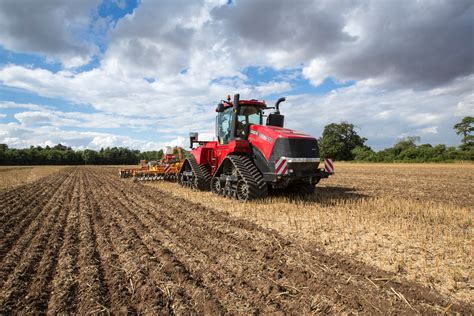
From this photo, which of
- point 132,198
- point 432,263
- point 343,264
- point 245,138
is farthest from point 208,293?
point 132,198

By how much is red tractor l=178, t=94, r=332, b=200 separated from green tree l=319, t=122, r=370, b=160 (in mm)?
56166

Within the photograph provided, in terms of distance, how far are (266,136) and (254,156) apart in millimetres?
895

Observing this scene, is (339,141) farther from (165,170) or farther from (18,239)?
(18,239)

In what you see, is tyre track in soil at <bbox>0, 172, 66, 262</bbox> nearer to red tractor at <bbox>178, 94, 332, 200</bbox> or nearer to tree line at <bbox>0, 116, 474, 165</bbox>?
red tractor at <bbox>178, 94, 332, 200</bbox>

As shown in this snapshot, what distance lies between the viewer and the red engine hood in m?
8.11

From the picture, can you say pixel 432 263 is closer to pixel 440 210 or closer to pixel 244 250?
pixel 244 250

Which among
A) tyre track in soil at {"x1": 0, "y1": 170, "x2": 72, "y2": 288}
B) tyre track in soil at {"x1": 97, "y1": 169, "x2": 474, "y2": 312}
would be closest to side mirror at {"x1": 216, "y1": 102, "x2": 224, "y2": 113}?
tyre track in soil at {"x1": 0, "y1": 170, "x2": 72, "y2": 288}

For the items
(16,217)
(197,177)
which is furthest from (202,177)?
(16,217)

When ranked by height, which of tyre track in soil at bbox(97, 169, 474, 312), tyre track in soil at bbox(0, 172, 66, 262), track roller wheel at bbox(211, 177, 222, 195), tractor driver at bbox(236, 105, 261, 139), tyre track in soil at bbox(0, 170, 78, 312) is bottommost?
tyre track in soil at bbox(97, 169, 474, 312)

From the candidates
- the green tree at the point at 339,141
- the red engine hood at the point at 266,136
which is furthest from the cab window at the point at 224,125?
the green tree at the point at 339,141

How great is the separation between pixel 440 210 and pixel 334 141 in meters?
60.6

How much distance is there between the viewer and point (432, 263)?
397 centimetres

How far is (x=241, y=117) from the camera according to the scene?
9648 millimetres

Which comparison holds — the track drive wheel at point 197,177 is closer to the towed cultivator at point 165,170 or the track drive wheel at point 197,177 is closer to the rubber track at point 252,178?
the towed cultivator at point 165,170
